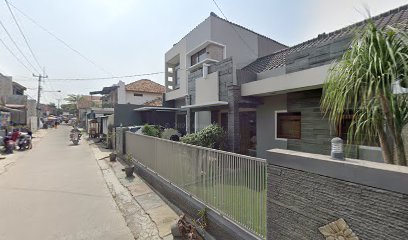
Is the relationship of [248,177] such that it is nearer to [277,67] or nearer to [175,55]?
[277,67]

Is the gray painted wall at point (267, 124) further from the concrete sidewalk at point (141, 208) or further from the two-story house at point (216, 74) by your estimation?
the concrete sidewalk at point (141, 208)

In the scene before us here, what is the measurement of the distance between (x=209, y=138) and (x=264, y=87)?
2581 millimetres

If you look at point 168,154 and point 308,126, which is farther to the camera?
point 308,126

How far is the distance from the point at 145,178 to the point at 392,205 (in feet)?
23.0

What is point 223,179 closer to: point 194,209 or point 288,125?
point 194,209

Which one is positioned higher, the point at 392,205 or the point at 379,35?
the point at 379,35

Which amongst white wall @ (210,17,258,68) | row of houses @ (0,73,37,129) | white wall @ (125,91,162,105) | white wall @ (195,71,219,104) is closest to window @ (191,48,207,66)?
white wall @ (210,17,258,68)

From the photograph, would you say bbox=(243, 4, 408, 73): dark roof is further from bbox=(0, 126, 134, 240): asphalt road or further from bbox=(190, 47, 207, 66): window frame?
bbox=(0, 126, 134, 240): asphalt road

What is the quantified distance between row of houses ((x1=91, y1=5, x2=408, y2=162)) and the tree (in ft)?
1.12

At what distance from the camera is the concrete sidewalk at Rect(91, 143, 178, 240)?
4367 mm

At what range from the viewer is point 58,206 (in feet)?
18.0

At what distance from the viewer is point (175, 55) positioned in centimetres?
1700

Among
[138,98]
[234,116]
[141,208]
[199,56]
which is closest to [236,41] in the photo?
[199,56]

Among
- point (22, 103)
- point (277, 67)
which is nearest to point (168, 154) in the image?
point (277, 67)
